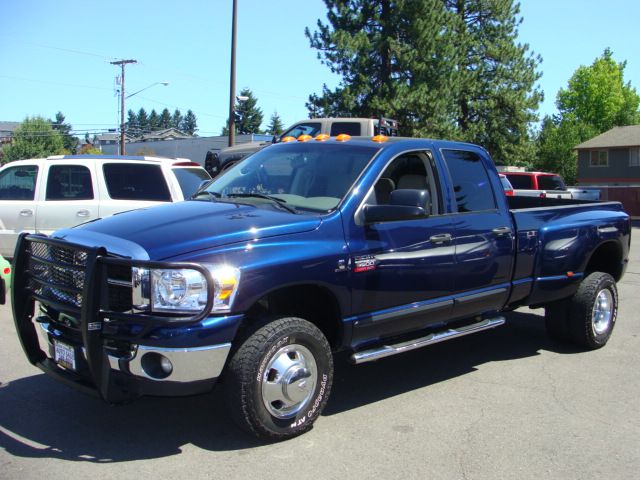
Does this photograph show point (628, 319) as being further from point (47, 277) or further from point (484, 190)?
point (47, 277)

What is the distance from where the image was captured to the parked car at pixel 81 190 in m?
9.47

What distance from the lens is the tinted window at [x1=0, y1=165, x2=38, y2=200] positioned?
31.9 feet

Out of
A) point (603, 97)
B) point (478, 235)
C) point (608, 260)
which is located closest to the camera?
point (478, 235)

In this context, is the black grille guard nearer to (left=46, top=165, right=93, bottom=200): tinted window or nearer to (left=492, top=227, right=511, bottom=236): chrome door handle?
(left=492, top=227, right=511, bottom=236): chrome door handle

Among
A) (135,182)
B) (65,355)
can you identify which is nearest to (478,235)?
(65,355)

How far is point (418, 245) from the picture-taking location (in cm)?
488

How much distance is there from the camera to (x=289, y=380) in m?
4.07

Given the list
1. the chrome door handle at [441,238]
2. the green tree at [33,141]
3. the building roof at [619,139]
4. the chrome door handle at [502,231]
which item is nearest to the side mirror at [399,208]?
the chrome door handle at [441,238]

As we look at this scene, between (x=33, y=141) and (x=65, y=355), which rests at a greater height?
(x=33, y=141)

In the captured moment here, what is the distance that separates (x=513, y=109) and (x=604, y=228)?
35.3 metres

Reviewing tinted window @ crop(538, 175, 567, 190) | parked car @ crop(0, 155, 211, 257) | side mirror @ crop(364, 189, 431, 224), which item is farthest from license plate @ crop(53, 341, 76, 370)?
tinted window @ crop(538, 175, 567, 190)

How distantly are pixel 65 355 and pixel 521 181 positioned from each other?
886 inches

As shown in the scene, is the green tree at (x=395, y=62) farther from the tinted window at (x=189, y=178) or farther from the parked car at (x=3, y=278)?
the parked car at (x=3, y=278)

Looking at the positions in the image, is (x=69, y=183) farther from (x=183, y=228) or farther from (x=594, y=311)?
(x=594, y=311)
